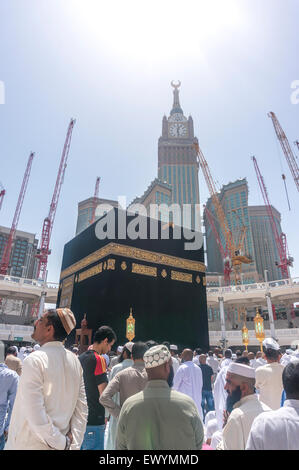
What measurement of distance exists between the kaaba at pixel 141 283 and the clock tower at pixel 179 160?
191ft

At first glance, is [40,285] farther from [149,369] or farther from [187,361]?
[149,369]

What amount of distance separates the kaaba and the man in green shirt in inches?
523

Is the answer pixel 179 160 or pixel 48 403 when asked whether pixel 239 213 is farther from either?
pixel 48 403

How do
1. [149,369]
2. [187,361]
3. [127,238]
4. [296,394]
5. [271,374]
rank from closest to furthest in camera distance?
[296,394] < [149,369] < [271,374] < [187,361] < [127,238]

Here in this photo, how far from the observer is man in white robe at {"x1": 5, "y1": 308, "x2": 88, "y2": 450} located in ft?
5.24

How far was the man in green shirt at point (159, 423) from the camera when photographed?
152cm

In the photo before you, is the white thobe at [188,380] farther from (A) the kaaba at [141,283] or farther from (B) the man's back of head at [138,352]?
(A) the kaaba at [141,283]

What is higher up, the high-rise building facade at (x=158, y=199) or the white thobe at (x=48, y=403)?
the high-rise building facade at (x=158, y=199)

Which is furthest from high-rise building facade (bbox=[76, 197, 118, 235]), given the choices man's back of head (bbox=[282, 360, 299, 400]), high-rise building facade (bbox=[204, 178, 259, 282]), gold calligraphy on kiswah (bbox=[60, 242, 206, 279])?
man's back of head (bbox=[282, 360, 299, 400])

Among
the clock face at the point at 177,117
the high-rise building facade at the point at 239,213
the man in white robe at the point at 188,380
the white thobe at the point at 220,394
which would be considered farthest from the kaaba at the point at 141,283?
the clock face at the point at 177,117

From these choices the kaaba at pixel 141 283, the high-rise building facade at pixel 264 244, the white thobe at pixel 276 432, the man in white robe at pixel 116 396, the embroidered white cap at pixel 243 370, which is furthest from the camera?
the high-rise building facade at pixel 264 244
